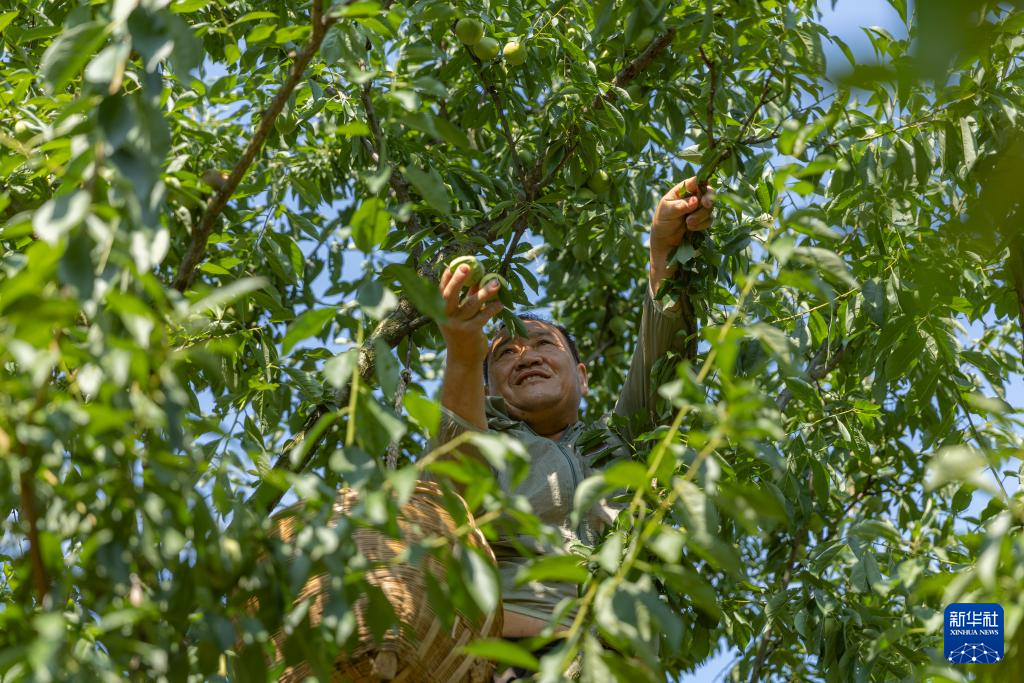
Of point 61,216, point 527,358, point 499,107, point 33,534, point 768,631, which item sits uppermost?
point 499,107

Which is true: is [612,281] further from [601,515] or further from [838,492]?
[601,515]

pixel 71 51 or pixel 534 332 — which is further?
pixel 534 332

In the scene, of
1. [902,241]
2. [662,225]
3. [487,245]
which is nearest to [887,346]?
[902,241]

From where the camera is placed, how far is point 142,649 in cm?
132

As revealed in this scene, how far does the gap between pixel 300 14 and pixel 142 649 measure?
2.34 metres

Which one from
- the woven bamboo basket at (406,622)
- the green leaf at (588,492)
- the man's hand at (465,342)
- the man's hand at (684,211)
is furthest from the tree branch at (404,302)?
the green leaf at (588,492)

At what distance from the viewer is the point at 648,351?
3.00 m

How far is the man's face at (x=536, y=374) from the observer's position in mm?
3414

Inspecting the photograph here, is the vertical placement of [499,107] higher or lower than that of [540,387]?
higher

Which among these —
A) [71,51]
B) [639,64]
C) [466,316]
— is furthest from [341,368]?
[639,64]

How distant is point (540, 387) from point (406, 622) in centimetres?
142

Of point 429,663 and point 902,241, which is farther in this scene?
point 902,241

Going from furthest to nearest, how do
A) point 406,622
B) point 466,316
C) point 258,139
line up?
1. point 466,316
2. point 406,622
3. point 258,139

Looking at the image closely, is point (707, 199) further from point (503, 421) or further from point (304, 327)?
point (304, 327)
